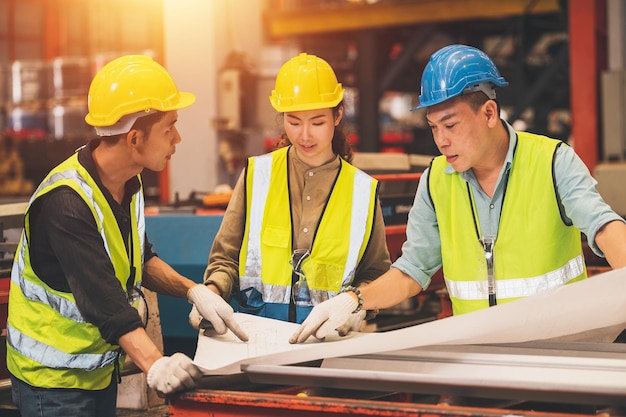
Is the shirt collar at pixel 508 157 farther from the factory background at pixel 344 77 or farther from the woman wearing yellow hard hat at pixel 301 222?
the factory background at pixel 344 77

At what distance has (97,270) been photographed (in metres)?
2.24

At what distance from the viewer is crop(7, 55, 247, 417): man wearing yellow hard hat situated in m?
2.23

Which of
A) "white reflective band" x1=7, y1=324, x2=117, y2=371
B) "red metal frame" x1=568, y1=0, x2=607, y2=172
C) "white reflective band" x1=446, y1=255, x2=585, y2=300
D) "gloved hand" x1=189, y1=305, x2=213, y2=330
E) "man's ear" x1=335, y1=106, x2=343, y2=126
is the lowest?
"white reflective band" x1=7, y1=324, x2=117, y2=371

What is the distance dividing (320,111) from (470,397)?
1300mm

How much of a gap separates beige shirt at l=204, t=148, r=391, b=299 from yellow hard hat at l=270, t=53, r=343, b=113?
0.70 ft

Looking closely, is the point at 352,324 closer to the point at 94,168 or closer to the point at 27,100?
the point at 94,168

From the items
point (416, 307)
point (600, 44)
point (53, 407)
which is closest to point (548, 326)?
point (53, 407)

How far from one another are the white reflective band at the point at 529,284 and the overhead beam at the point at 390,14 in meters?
6.89

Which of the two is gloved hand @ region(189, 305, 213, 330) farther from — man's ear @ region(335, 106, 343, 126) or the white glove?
man's ear @ region(335, 106, 343, 126)

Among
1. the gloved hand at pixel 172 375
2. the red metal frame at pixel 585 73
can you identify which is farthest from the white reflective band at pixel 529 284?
the red metal frame at pixel 585 73

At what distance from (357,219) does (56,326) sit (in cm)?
113

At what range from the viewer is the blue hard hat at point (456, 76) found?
262 cm

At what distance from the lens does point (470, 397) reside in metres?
2.09

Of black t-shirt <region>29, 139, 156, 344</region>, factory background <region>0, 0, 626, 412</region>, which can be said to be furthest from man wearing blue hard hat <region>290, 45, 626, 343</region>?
factory background <region>0, 0, 626, 412</region>
